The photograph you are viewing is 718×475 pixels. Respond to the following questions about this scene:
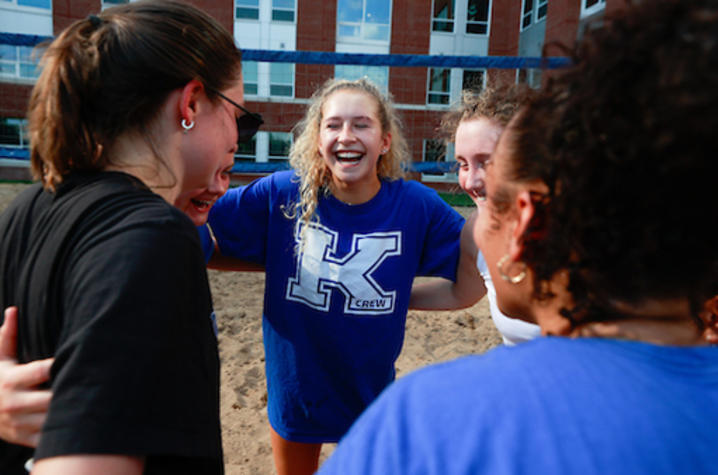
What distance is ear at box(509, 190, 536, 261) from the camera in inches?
29.3

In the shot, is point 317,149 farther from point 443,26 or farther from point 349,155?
point 443,26

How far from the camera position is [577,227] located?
0.66 metres

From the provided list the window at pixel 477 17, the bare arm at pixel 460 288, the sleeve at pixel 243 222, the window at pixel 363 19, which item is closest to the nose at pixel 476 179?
the bare arm at pixel 460 288

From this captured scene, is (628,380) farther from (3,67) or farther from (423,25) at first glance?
(423,25)

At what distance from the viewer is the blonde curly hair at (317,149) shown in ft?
6.75

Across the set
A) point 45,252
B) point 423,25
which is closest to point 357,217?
point 45,252

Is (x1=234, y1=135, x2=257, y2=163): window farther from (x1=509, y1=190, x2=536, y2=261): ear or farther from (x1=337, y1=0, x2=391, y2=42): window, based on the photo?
(x1=509, y1=190, x2=536, y2=261): ear

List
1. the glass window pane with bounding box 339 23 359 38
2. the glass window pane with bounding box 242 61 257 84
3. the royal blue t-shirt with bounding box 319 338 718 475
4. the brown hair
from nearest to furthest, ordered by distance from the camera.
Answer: the royal blue t-shirt with bounding box 319 338 718 475, the brown hair, the glass window pane with bounding box 242 61 257 84, the glass window pane with bounding box 339 23 359 38

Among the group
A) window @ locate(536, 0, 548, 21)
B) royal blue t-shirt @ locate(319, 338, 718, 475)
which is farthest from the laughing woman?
window @ locate(536, 0, 548, 21)

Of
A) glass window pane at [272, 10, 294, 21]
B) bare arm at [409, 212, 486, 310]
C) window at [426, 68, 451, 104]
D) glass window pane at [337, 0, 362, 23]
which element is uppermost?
glass window pane at [337, 0, 362, 23]

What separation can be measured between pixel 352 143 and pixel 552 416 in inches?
68.3

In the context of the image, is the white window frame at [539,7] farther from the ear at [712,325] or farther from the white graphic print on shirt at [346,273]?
the ear at [712,325]

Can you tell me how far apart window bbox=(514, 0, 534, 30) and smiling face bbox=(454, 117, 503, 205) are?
18992mm

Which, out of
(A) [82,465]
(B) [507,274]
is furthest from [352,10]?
(A) [82,465]
